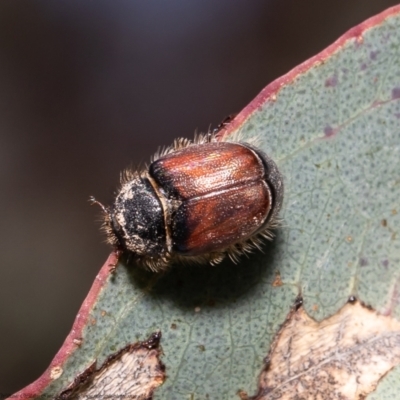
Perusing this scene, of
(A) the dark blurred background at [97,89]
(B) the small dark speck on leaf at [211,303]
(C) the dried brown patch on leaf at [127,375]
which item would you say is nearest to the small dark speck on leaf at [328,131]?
(B) the small dark speck on leaf at [211,303]

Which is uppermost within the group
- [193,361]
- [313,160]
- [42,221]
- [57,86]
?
[57,86]

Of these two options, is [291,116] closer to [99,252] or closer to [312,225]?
[312,225]

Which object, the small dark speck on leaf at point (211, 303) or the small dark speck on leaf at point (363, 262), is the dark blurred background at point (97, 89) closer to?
the small dark speck on leaf at point (211, 303)

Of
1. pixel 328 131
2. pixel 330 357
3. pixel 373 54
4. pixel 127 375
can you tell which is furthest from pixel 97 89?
pixel 330 357

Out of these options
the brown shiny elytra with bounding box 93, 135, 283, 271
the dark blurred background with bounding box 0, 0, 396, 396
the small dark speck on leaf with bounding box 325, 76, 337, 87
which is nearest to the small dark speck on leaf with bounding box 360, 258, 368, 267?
the brown shiny elytra with bounding box 93, 135, 283, 271

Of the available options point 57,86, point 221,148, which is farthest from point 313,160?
point 57,86

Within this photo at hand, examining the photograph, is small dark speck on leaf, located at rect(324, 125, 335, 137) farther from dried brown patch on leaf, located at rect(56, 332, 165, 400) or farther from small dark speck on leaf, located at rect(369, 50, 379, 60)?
dried brown patch on leaf, located at rect(56, 332, 165, 400)
